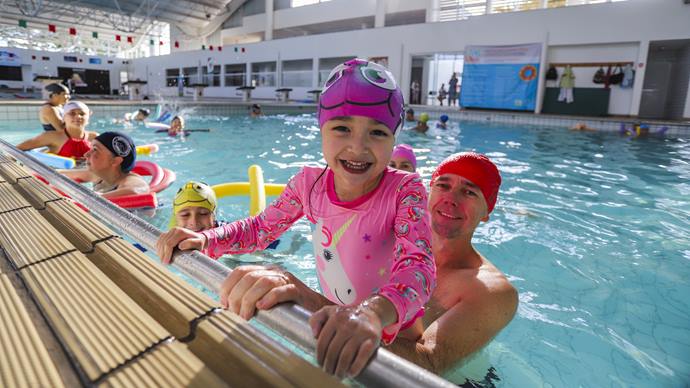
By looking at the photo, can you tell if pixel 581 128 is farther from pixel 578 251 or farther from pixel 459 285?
pixel 459 285

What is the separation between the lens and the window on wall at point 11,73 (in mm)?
26948

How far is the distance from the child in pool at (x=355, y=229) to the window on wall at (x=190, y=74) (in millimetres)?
34348

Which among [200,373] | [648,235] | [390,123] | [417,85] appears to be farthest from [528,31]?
[200,373]

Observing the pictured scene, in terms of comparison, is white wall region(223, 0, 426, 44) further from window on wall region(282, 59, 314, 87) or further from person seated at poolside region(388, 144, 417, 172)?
person seated at poolside region(388, 144, 417, 172)

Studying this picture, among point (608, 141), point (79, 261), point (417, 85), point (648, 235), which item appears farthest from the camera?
point (417, 85)

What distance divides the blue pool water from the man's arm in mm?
360

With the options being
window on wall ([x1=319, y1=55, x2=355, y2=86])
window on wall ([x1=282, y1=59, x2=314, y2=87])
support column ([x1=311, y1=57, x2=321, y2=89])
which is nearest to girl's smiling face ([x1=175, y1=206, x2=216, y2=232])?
window on wall ([x1=319, y1=55, x2=355, y2=86])

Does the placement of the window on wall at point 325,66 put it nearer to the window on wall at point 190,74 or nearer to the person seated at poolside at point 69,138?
the window on wall at point 190,74

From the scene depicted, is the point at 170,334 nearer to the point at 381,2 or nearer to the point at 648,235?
the point at 648,235

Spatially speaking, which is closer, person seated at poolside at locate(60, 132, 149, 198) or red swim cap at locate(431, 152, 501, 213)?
red swim cap at locate(431, 152, 501, 213)

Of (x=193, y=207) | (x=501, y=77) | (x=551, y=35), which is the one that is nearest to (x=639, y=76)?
(x=551, y=35)

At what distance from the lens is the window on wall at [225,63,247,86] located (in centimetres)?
2984

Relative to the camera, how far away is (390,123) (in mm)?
1561

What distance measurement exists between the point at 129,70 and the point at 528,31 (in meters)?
33.0
